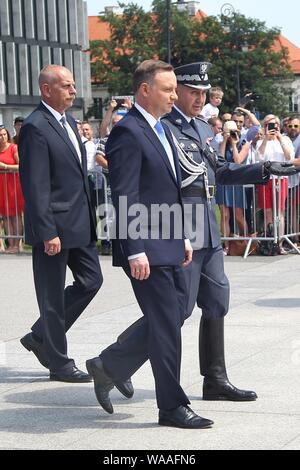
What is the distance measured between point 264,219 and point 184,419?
954 cm

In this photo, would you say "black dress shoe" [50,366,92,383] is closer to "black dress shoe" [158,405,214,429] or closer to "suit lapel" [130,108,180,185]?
"black dress shoe" [158,405,214,429]

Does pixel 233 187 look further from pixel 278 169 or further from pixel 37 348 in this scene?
pixel 278 169

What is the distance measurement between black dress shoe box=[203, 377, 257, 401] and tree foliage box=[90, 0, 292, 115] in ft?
264

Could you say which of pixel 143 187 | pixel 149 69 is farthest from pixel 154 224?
pixel 149 69

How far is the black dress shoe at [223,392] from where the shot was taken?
6.82 metres

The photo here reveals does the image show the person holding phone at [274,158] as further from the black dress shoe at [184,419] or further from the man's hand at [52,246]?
the black dress shoe at [184,419]

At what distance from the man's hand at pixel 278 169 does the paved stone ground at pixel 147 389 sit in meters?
1.26

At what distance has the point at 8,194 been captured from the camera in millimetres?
16609

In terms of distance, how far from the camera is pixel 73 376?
7566mm

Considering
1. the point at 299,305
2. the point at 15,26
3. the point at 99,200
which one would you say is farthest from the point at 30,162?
the point at 15,26

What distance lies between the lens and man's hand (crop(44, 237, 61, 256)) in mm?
7344

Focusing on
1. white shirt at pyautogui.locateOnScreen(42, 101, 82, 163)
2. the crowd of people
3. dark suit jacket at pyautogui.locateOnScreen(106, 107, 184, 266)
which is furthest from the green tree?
dark suit jacket at pyautogui.locateOnScreen(106, 107, 184, 266)

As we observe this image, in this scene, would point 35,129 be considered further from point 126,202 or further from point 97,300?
point 97,300

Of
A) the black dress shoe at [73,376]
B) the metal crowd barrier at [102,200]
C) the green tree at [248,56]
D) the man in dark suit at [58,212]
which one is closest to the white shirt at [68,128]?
the man in dark suit at [58,212]
